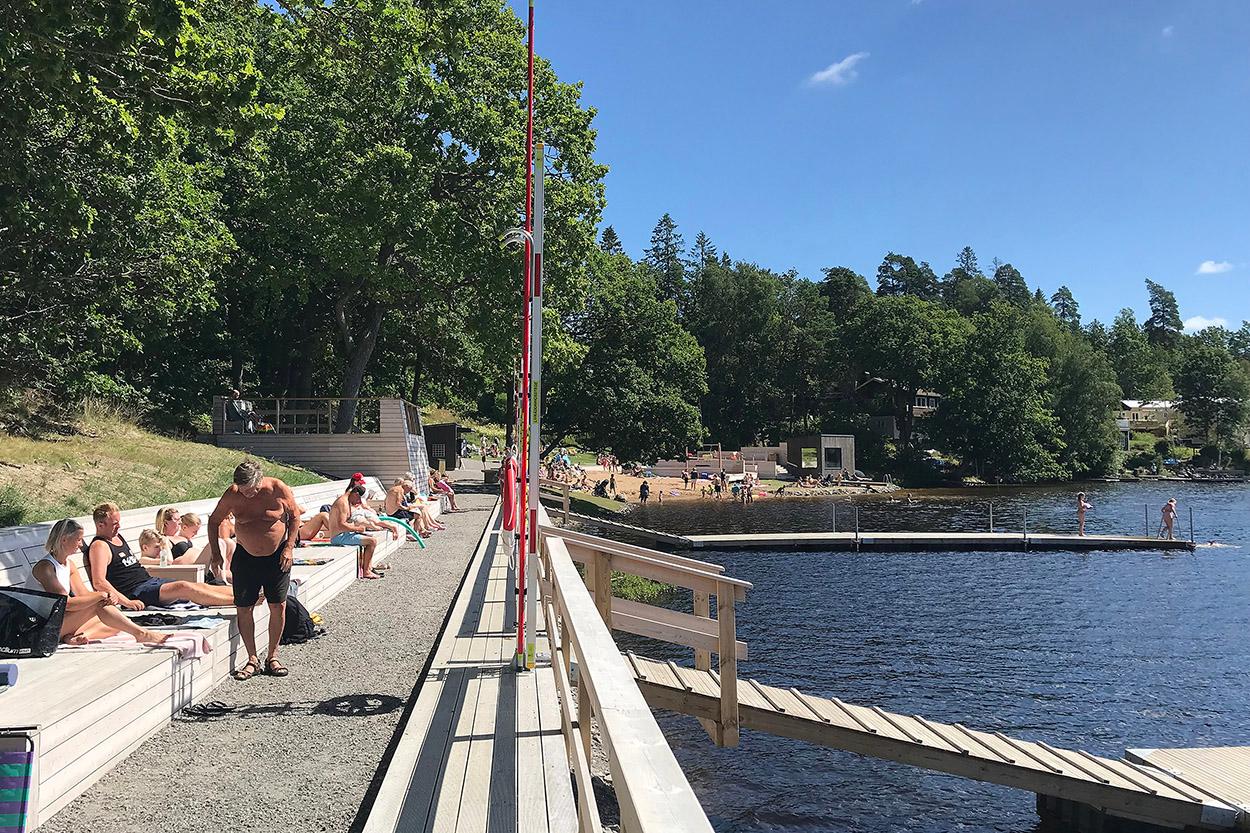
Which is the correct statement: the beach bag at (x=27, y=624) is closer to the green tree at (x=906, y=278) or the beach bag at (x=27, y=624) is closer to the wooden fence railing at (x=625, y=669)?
the wooden fence railing at (x=625, y=669)

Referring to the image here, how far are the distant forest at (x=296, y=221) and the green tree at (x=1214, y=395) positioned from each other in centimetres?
7506

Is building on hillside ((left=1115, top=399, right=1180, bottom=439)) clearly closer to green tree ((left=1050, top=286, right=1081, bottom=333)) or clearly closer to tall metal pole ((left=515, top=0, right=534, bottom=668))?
green tree ((left=1050, top=286, right=1081, bottom=333))

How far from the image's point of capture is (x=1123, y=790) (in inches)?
337

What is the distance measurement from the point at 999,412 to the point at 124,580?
77.7m

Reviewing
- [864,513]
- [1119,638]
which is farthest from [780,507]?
[1119,638]

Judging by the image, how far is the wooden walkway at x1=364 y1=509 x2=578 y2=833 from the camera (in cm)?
435

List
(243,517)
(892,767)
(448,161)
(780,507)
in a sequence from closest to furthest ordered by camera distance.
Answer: (243,517) < (892,767) < (448,161) < (780,507)

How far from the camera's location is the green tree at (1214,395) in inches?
3984

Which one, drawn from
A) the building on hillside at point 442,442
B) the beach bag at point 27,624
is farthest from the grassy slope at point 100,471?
the building on hillside at point 442,442

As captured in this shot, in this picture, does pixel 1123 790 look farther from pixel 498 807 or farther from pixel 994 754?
pixel 498 807

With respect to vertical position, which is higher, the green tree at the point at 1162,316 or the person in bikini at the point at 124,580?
the green tree at the point at 1162,316

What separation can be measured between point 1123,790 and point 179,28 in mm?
11671

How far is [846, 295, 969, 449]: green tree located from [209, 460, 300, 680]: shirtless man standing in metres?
80.0

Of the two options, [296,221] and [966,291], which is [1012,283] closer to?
[966,291]
